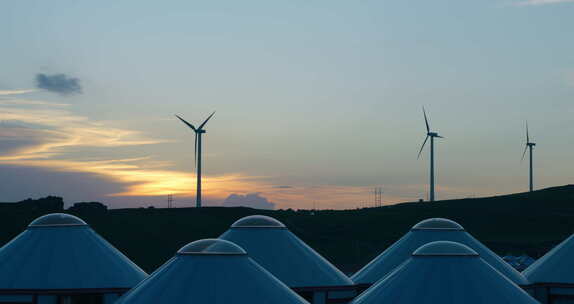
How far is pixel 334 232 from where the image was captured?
109812 mm

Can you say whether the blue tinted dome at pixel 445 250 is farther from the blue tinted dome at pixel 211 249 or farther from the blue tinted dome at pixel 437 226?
the blue tinted dome at pixel 437 226

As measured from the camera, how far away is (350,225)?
114812mm

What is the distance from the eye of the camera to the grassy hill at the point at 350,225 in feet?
315

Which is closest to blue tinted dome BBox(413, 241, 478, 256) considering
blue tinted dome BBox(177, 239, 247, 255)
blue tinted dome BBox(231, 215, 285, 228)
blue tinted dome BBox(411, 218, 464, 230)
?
blue tinted dome BBox(177, 239, 247, 255)

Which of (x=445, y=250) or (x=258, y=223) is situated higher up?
(x=258, y=223)

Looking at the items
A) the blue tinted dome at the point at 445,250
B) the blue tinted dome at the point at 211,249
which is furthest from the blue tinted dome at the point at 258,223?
the blue tinted dome at the point at 445,250

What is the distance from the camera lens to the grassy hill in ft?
315

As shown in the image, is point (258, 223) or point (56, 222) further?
point (258, 223)

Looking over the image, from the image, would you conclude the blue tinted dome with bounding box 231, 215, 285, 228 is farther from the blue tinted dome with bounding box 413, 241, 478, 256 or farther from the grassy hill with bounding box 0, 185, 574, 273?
the grassy hill with bounding box 0, 185, 574, 273

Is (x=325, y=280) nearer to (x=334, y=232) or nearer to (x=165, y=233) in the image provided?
(x=165, y=233)

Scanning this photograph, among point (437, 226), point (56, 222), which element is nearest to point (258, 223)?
point (56, 222)

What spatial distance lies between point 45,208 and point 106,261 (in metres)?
62.7

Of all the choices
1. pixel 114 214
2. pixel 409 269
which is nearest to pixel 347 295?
pixel 409 269

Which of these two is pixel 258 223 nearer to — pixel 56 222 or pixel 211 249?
pixel 56 222
